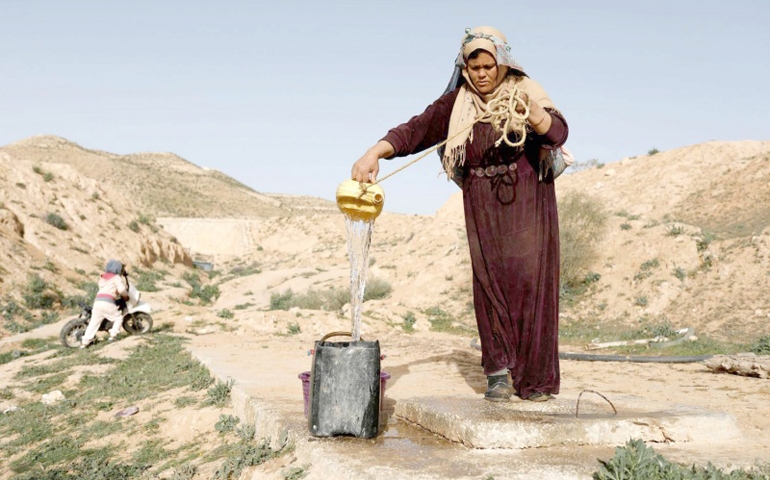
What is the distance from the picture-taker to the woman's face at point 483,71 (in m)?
3.46

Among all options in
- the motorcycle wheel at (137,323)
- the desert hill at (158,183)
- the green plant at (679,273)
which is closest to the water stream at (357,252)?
the motorcycle wheel at (137,323)

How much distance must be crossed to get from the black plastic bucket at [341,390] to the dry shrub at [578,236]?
41.6 ft

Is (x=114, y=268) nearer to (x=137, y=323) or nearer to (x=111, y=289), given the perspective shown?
(x=111, y=289)

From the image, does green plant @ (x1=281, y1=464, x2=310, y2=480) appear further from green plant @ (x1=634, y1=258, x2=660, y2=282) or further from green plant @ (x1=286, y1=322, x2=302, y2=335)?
green plant @ (x1=634, y1=258, x2=660, y2=282)

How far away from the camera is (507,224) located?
362 cm

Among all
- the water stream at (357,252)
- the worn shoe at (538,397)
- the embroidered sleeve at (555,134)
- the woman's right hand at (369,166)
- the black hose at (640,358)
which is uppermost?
the embroidered sleeve at (555,134)

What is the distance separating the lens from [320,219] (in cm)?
4616

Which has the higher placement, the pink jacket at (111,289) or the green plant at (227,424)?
the pink jacket at (111,289)

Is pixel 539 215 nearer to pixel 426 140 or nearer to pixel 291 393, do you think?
pixel 426 140

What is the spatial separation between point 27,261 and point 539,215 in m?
16.1

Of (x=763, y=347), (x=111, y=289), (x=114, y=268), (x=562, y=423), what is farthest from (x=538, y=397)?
(x=114, y=268)

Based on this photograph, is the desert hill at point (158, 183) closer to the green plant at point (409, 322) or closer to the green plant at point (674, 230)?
the green plant at point (409, 322)

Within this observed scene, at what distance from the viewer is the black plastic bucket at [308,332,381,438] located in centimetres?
330

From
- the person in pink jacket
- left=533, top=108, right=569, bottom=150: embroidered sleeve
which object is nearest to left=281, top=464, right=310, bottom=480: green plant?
left=533, top=108, right=569, bottom=150: embroidered sleeve
